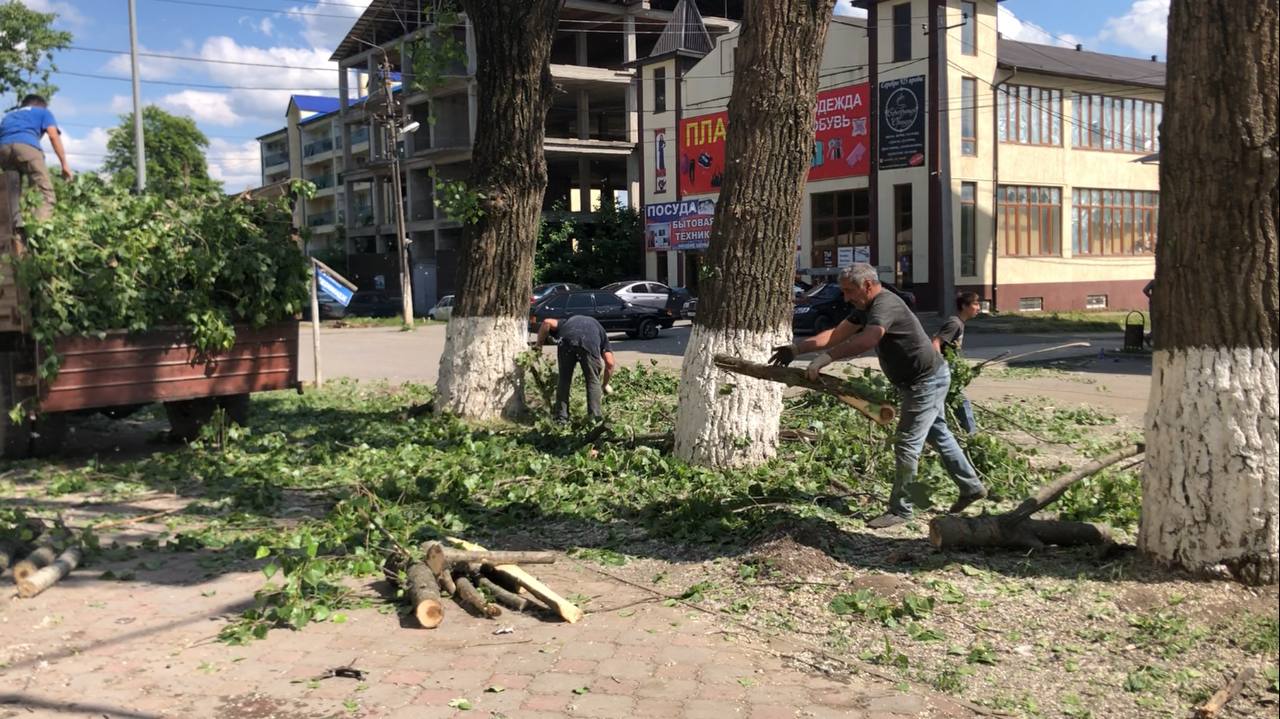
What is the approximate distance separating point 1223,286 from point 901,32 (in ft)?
105

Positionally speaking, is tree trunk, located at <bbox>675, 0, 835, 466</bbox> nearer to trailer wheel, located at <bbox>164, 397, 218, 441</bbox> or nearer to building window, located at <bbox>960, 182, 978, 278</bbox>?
trailer wheel, located at <bbox>164, 397, 218, 441</bbox>

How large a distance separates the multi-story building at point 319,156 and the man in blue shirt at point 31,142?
58.6 m

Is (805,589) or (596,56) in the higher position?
(596,56)

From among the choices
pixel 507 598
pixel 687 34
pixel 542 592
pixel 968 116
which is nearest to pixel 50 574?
pixel 507 598

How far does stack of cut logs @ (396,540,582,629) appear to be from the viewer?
513cm

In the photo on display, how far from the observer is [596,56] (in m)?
52.5

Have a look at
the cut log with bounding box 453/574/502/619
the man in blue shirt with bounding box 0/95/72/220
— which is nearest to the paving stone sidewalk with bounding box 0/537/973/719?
the cut log with bounding box 453/574/502/619

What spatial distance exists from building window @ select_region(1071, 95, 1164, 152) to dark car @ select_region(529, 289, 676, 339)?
1993 cm

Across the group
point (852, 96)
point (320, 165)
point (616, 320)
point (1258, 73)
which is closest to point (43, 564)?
point (1258, 73)

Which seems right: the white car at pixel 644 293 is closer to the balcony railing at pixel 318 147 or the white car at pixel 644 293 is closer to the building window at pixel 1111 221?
A: the building window at pixel 1111 221

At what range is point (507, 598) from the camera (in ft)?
17.6

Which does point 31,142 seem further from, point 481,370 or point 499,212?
point 481,370

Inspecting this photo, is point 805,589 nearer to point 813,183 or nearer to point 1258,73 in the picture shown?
point 1258,73

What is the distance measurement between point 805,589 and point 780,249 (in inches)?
130
